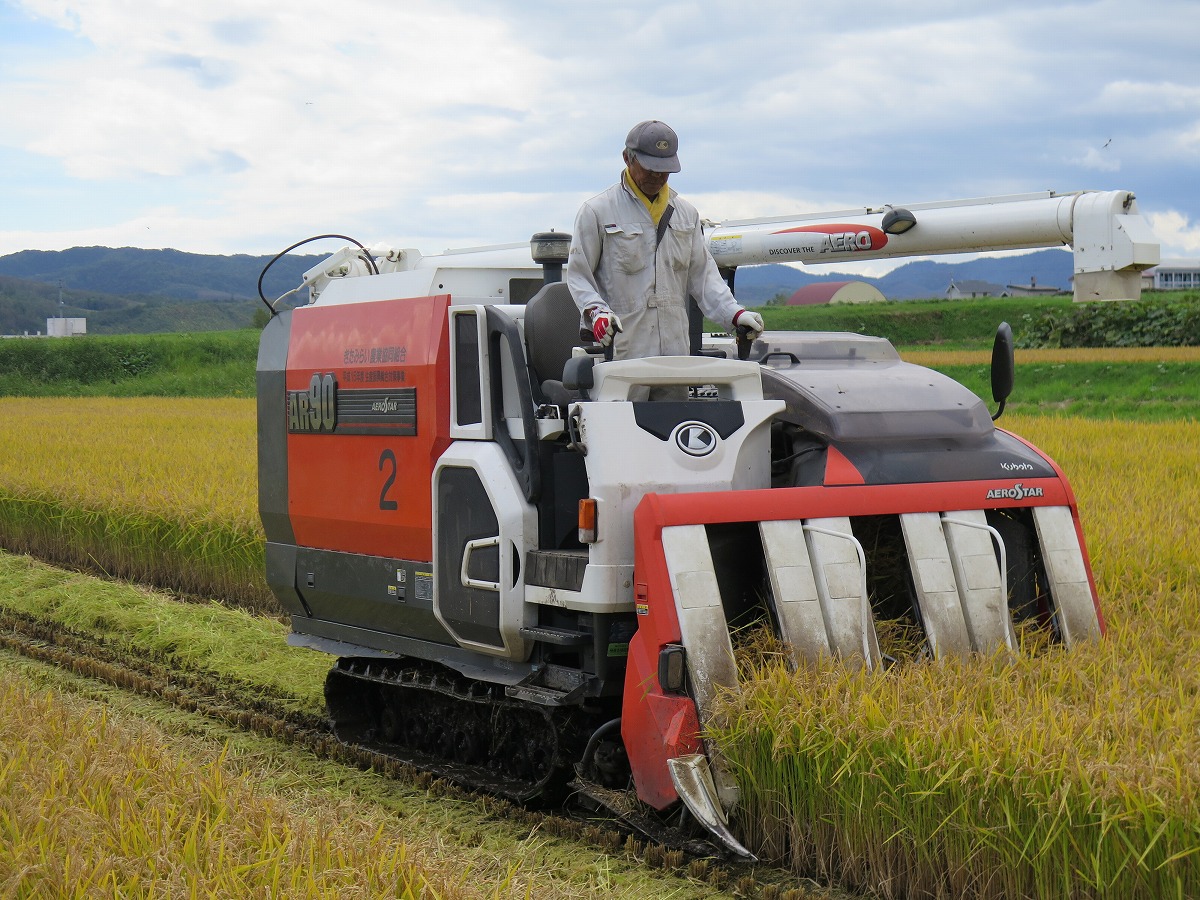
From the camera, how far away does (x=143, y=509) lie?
1169 centimetres

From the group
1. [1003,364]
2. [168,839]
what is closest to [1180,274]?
[1003,364]

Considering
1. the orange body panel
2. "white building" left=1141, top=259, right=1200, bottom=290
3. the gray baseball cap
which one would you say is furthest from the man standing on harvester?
"white building" left=1141, top=259, right=1200, bottom=290

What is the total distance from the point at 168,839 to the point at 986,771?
95.5 inches

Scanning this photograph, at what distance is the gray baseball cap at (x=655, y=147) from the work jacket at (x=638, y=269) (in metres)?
0.20

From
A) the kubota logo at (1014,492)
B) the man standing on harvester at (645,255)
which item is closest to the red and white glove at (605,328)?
the man standing on harvester at (645,255)

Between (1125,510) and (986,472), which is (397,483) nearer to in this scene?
(986,472)

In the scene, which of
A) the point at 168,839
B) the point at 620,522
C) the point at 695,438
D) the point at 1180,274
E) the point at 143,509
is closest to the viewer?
the point at 168,839

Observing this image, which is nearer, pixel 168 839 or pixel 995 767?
pixel 168 839

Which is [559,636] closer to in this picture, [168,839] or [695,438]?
[695,438]

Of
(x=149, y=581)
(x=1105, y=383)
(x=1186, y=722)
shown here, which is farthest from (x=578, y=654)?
(x=1105, y=383)

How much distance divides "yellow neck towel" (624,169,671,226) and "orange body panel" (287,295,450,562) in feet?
3.13

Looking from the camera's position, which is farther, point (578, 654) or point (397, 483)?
point (397, 483)

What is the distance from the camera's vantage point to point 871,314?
184 feet

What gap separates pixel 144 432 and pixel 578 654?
16.1m
